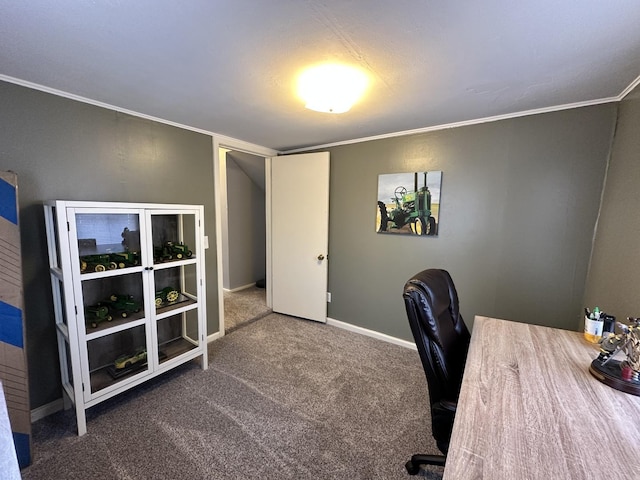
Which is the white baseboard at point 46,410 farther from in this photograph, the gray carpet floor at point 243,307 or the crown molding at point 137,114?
the crown molding at point 137,114

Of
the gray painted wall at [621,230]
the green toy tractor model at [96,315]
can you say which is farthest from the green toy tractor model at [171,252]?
the gray painted wall at [621,230]

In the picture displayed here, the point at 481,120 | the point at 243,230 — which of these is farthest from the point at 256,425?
the point at 243,230

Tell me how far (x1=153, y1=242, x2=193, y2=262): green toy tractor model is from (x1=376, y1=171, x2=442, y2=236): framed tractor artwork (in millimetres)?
1828

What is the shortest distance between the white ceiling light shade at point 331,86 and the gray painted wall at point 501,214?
1.10 m

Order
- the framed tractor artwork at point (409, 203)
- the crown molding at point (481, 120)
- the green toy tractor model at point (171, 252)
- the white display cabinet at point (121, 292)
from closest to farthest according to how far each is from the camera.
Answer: the white display cabinet at point (121, 292) < the crown molding at point (481, 120) < the green toy tractor model at point (171, 252) < the framed tractor artwork at point (409, 203)

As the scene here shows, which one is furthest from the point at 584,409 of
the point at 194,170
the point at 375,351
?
the point at 194,170

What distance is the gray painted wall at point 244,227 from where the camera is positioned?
4.27m

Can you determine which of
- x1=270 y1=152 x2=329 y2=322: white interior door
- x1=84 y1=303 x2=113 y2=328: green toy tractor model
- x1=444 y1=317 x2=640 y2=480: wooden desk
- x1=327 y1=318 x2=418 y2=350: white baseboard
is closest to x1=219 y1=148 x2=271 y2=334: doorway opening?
x1=270 y1=152 x2=329 y2=322: white interior door

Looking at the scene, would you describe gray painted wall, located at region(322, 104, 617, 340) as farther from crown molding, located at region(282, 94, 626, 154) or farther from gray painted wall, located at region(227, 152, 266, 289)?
gray painted wall, located at region(227, 152, 266, 289)

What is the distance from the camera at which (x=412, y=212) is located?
2.55 meters

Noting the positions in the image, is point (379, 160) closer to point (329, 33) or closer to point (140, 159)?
point (329, 33)

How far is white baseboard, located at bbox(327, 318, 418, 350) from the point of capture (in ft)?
8.83

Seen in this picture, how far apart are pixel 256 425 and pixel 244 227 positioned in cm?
324

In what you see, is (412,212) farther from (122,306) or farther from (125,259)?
(122,306)
